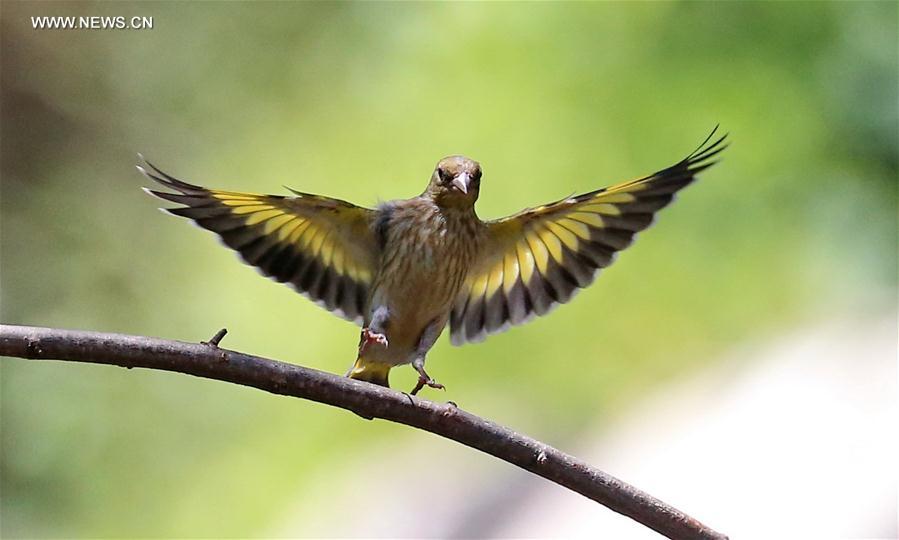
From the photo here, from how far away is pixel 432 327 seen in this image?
360 cm

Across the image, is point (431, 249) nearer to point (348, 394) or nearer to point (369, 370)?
point (369, 370)

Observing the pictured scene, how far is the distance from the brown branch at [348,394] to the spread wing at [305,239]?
0.89 m

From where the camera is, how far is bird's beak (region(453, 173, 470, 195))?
11.3 ft

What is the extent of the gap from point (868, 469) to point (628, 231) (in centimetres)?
261

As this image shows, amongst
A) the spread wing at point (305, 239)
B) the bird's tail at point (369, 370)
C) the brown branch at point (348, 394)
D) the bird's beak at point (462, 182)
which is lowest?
the brown branch at point (348, 394)

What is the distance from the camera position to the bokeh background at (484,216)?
5719 mm

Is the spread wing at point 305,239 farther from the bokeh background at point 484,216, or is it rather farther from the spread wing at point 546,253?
the bokeh background at point 484,216

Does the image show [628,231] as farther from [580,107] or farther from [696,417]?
[696,417]

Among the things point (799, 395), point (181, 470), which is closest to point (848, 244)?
point (799, 395)

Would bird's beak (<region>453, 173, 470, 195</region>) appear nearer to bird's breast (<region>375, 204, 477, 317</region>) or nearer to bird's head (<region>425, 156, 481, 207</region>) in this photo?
bird's head (<region>425, 156, 481, 207</region>)

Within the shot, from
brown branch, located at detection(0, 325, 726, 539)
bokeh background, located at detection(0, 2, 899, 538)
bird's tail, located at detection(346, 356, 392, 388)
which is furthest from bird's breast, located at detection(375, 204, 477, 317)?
bokeh background, located at detection(0, 2, 899, 538)

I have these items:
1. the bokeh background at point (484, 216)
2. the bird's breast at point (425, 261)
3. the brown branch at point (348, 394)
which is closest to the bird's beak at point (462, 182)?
the bird's breast at point (425, 261)

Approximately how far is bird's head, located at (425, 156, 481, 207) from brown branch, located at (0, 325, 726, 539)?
1.02 metres

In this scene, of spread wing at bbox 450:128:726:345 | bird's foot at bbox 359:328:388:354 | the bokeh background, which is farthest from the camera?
the bokeh background
